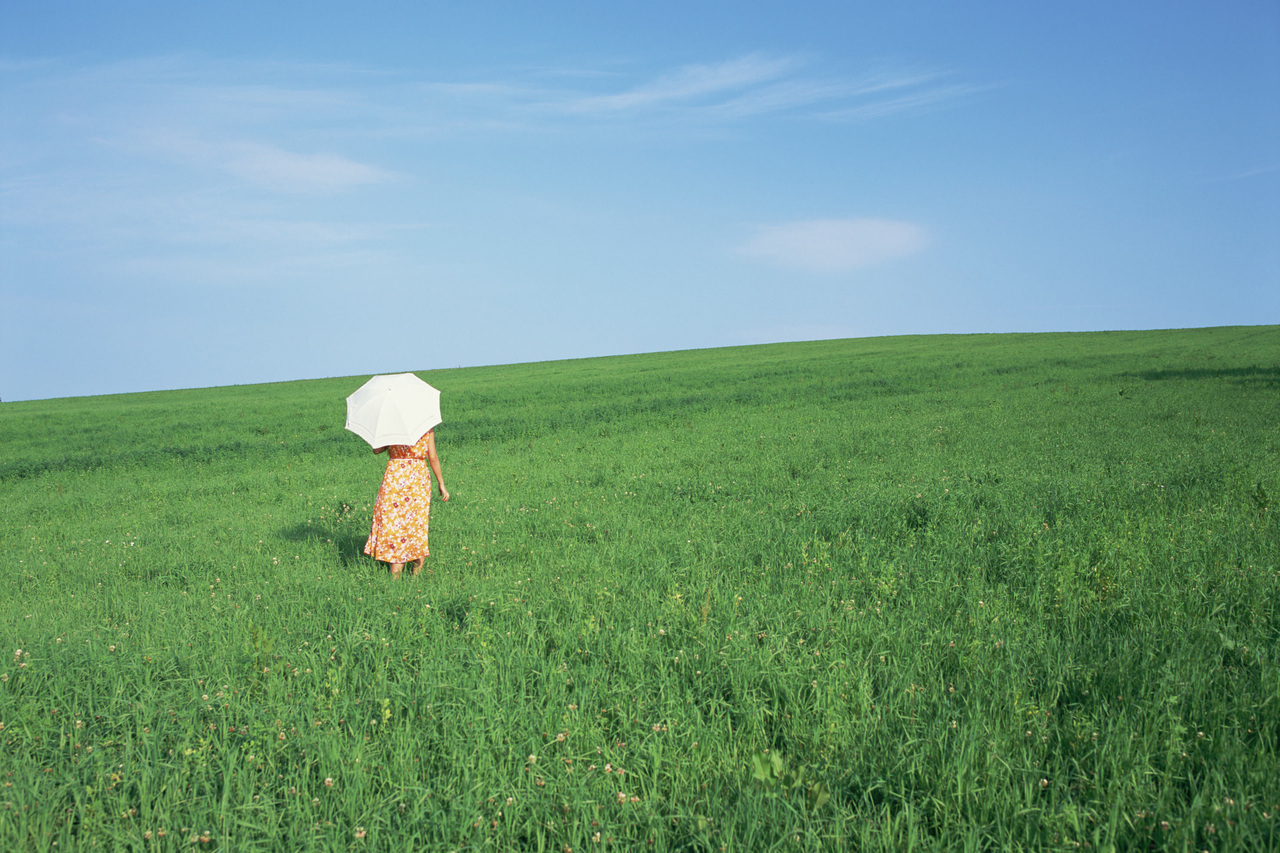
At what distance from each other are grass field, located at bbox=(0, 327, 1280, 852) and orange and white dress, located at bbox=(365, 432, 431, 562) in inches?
15.2

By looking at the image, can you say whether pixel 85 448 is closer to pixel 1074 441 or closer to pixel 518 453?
pixel 518 453

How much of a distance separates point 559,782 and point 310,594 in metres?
4.40

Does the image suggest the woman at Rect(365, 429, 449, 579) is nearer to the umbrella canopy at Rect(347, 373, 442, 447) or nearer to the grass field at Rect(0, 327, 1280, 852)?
the umbrella canopy at Rect(347, 373, 442, 447)

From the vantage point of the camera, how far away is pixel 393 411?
793 cm

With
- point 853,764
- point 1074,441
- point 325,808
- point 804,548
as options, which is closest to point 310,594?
point 325,808

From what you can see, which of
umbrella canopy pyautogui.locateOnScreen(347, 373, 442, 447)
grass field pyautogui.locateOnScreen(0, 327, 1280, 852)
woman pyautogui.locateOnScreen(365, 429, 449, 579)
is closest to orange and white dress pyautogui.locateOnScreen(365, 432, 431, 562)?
woman pyautogui.locateOnScreen(365, 429, 449, 579)

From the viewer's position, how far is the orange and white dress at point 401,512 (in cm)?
805

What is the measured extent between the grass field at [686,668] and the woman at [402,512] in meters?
0.37

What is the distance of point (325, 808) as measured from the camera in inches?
143

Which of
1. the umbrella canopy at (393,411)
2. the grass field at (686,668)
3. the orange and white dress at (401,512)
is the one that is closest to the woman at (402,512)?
the orange and white dress at (401,512)

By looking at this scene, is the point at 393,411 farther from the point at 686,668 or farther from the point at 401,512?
the point at 686,668

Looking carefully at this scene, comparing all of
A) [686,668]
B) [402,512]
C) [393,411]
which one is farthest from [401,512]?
[686,668]

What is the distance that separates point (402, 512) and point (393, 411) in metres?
1.13

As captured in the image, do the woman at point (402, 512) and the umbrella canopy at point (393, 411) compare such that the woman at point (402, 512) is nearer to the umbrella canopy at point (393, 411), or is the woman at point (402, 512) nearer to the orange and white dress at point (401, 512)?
the orange and white dress at point (401, 512)
